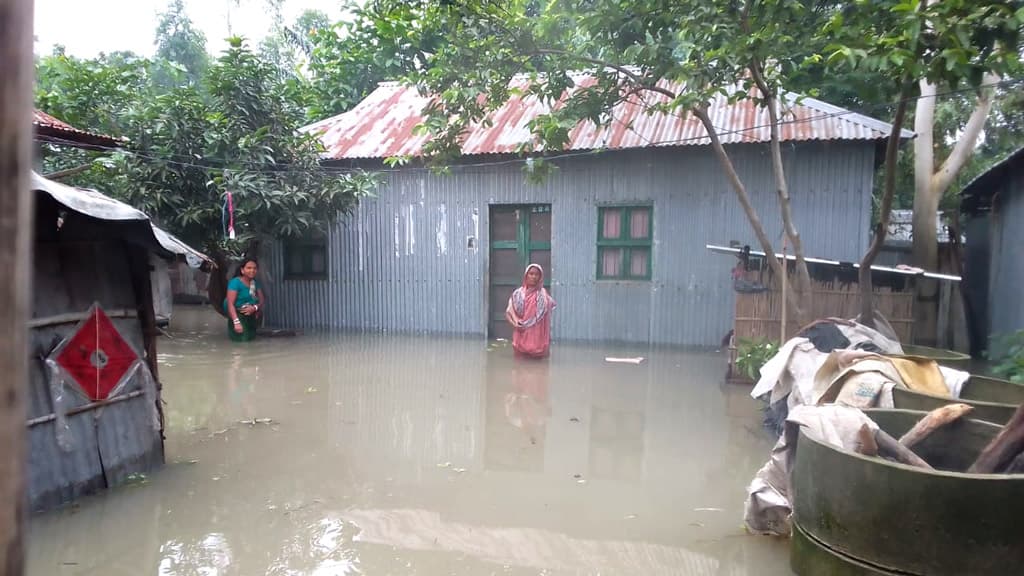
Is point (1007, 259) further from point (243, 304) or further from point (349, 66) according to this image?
point (349, 66)

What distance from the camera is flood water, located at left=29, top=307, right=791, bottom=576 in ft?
12.4

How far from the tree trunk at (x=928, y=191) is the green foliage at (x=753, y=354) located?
4.19 meters

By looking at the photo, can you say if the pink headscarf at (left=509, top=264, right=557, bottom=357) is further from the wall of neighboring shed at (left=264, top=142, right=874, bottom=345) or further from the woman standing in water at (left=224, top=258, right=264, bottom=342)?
the woman standing in water at (left=224, top=258, right=264, bottom=342)

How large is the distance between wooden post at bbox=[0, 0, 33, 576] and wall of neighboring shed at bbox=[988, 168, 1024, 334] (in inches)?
384

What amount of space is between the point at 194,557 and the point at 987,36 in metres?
5.89

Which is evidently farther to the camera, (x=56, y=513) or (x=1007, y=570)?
(x=56, y=513)

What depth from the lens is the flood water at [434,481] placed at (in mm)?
3771

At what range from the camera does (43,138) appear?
29.3ft

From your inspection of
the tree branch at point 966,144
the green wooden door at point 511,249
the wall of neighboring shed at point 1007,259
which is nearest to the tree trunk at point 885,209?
the wall of neighboring shed at point 1007,259

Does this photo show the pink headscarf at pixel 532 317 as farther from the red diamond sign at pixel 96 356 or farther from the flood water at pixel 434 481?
the red diamond sign at pixel 96 356

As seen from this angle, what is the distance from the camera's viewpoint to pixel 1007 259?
9.55m

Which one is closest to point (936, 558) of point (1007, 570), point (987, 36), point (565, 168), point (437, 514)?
point (1007, 570)

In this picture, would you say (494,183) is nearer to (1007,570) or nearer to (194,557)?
(194,557)

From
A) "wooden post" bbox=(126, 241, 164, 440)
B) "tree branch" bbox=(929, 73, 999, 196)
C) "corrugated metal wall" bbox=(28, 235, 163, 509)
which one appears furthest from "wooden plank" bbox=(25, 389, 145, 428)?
"tree branch" bbox=(929, 73, 999, 196)
